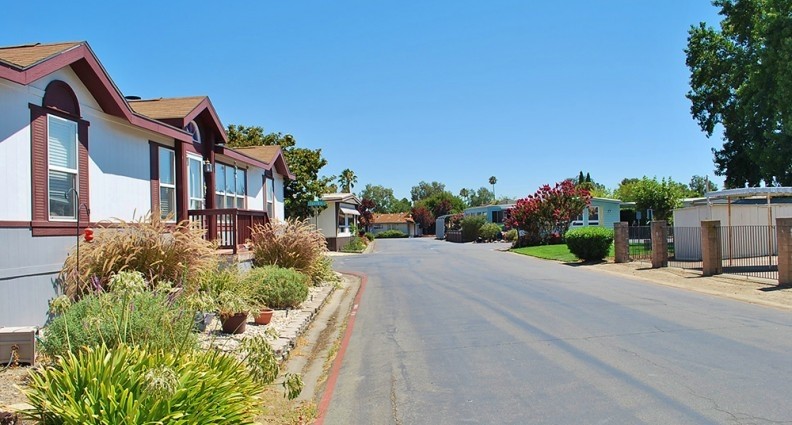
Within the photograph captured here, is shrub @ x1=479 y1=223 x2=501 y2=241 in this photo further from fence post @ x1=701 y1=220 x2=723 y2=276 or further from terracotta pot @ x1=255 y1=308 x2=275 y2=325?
terracotta pot @ x1=255 y1=308 x2=275 y2=325

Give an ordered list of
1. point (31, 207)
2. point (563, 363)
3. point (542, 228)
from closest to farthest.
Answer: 1. point (563, 363)
2. point (31, 207)
3. point (542, 228)

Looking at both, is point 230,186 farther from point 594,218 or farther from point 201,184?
point 594,218

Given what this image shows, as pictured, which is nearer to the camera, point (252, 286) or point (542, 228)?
point (252, 286)

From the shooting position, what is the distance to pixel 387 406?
6.70 m

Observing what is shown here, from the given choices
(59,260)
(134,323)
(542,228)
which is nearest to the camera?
(134,323)

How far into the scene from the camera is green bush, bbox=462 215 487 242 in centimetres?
6078

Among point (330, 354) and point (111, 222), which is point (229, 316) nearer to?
point (330, 354)

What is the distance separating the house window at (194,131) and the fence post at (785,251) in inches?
628

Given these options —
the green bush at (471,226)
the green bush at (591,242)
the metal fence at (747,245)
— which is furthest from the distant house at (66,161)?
the green bush at (471,226)

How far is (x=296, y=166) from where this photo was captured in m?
36.2

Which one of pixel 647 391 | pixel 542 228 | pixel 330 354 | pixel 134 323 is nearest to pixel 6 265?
pixel 134 323

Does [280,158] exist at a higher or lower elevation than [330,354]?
higher

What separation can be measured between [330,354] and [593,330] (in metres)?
4.55

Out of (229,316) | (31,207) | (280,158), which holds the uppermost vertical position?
(280,158)
